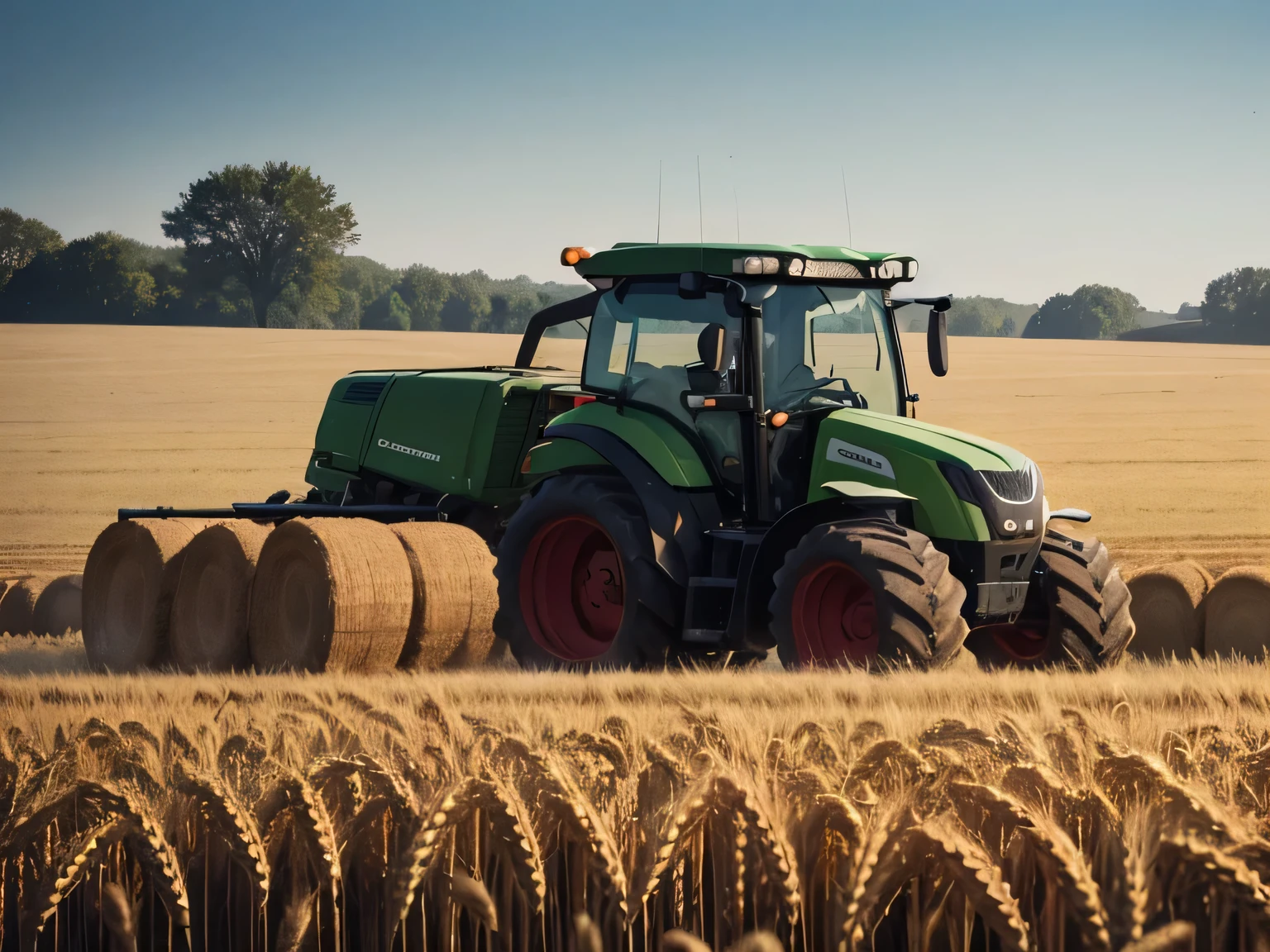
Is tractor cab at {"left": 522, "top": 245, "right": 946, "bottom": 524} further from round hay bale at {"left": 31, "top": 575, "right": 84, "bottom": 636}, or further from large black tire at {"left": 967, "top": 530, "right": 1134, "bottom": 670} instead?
round hay bale at {"left": 31, "top": 575, "right": 84, "bottom": 636}

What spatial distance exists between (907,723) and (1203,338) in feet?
211

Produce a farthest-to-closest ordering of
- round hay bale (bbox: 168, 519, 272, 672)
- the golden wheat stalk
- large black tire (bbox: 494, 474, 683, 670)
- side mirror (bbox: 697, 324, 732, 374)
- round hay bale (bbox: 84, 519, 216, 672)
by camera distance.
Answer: round hay bale (bbox: 84, 519, 216, 672) < round hay bale (bbox: 168, 519, 272, 672) < large black tire (bbox: 494, 474, 683, 670) < side mirror (bbox: 697, 324, 732, 374) < the golden wheat stalk

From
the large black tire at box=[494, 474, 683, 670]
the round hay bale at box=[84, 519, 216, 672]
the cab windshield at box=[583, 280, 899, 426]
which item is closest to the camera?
the cab windshield at box=[583, 280, 899, 426]

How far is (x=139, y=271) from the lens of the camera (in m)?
63.8

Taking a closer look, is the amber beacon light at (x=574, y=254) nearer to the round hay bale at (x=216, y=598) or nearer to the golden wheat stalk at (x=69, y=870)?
the round hay bale at (x=216, y=598)

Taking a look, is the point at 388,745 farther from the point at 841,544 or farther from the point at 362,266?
the point at 362,266

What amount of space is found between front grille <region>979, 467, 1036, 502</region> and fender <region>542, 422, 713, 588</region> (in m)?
1.51

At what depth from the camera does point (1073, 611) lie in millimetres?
7027

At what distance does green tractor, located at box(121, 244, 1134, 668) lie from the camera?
21.1 ft

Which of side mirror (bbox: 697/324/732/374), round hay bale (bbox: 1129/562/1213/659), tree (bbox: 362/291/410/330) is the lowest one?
round hay bale (bbox: 1129/562/1213/659)

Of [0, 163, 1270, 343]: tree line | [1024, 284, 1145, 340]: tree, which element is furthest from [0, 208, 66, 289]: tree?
[1024, 284, 1145, 340]: tree

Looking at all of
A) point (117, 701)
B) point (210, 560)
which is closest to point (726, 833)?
point (117, 701)

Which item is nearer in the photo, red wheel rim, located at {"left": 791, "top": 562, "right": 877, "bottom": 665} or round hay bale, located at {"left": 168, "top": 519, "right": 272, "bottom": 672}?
red wheel rim, located at {"left": 791, "top": 562, "right": 877, "bottom": 665}

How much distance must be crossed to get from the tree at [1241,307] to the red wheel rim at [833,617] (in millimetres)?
59620
